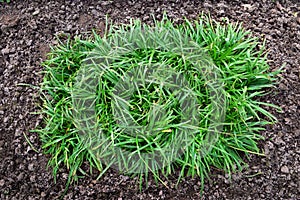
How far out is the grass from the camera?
324 cm

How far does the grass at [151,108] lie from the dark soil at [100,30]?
4.2 inches

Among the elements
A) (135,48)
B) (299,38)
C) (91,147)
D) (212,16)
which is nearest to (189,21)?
(212,16)

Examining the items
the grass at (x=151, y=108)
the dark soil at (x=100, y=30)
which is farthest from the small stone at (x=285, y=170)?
the grass at (x=151, y=108)

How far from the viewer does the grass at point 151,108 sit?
324 cm

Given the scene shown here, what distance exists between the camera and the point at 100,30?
404 cm

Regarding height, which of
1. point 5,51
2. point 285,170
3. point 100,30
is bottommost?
point 285,170

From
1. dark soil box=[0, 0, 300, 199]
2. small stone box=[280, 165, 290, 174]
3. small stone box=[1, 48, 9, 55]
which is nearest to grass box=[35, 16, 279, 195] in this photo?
dark soil box=[0, 0, 300, 199]

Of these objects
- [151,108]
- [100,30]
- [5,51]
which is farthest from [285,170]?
[5,51]

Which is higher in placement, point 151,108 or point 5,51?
point 5,51

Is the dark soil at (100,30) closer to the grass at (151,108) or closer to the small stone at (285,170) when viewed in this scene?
the small stone at (285,170)

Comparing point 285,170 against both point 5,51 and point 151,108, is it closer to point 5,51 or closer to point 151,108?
point 151,108

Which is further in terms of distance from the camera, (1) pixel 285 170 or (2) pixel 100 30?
(2) pixel 100 30

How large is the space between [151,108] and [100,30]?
1134 mm

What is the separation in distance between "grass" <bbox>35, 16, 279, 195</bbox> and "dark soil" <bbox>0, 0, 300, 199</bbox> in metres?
0.11
